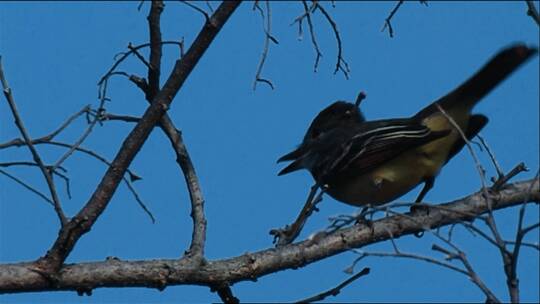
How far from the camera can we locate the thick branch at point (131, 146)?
3.48m

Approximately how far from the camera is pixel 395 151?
17.2 feet

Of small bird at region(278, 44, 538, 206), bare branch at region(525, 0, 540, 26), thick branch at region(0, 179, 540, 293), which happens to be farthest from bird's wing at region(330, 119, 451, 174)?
bare branch at region(525, 0, 540, 26)

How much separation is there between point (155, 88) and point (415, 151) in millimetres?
1817

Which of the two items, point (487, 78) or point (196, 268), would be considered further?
point (487, 78)

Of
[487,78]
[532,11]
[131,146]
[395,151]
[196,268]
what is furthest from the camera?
[395,151]

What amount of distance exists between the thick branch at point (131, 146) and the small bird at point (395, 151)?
1692 millimetres

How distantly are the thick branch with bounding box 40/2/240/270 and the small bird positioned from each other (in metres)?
1.69

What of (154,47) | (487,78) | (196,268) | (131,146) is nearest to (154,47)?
(154,47)

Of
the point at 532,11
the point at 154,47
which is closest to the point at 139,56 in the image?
the point at 154,47

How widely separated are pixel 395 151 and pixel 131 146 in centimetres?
209

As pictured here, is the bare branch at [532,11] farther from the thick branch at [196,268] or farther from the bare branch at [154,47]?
the bare branch at [154,47]

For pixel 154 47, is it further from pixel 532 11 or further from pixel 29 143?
pixel 532 11

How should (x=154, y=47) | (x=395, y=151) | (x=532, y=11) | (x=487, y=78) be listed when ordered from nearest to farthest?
(x=532, y=11)
(x=154, y=47)
(x=487, y=78)
(x=395, y=151)

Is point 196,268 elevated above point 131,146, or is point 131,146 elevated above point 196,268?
point 131,146
